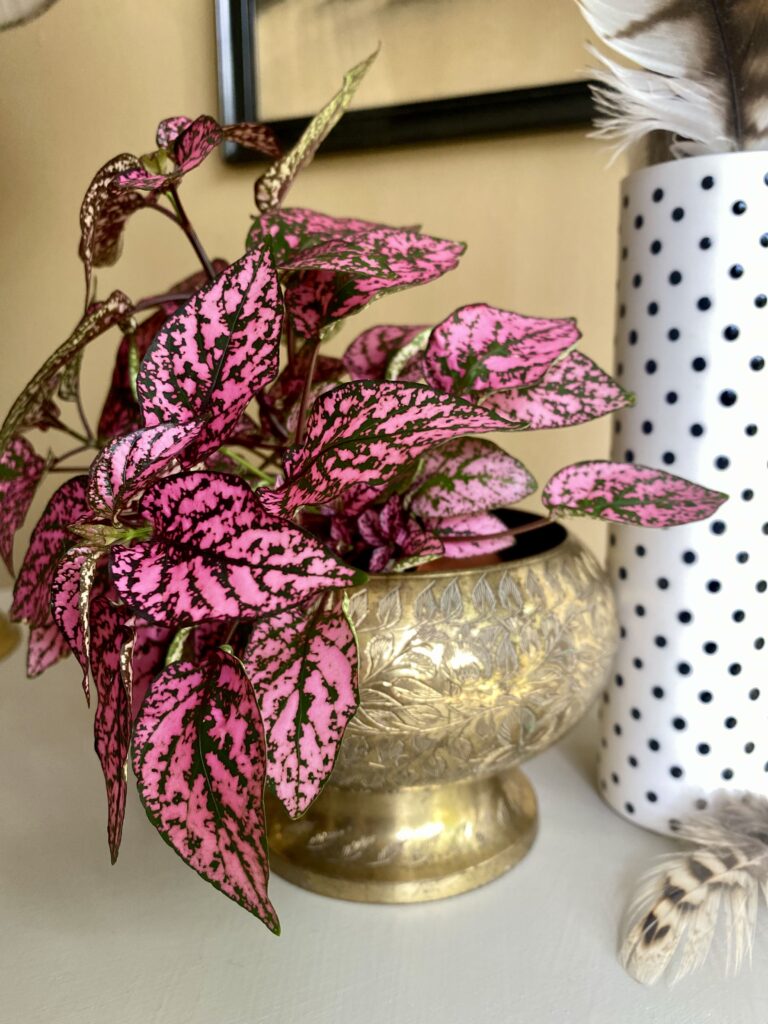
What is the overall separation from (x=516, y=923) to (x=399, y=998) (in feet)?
0.26

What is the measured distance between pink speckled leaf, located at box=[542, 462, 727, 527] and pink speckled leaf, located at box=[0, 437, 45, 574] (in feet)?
0.93

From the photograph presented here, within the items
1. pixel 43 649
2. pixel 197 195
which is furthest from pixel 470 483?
pixel 197 195

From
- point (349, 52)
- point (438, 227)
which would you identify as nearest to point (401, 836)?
point (438, 227)

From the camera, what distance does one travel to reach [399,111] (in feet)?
2.40

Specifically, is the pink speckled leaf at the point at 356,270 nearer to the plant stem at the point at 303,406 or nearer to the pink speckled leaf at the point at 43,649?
the plant stem at the point at 303,406

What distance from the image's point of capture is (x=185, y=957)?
39 centimetres

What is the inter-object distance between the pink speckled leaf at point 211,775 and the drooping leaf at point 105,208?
0.65ft

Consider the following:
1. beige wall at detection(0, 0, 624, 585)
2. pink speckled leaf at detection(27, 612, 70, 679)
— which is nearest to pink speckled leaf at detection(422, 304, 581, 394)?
pink speckled leaf at detection(27, 612, 70, 679)

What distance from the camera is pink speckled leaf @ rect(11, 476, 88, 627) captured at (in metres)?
0.38

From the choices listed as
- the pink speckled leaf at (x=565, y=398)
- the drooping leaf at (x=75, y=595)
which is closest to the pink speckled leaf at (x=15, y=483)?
the drooping leaf at (x=75, y=595)

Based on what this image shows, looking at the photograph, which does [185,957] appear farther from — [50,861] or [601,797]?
[601,797]

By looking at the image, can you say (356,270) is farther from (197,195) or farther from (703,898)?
(197,195)

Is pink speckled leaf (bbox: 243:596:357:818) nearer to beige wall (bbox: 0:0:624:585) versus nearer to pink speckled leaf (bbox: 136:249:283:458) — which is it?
pink speckled leaf (bbox: 136:249:283:458)

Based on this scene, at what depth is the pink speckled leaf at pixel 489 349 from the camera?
0.38 meters
